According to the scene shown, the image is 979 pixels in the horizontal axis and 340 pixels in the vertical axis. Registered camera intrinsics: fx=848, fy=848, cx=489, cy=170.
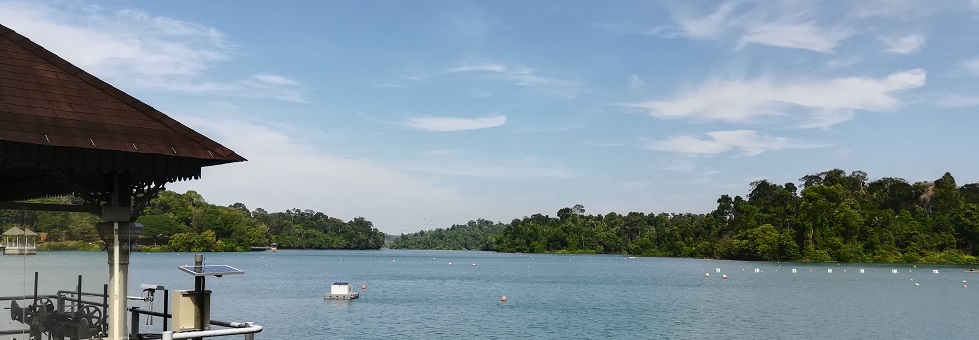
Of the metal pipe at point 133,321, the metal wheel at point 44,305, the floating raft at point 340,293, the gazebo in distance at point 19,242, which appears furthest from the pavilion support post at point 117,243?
the floating raft at point 340,293

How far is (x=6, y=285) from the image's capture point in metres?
15.2

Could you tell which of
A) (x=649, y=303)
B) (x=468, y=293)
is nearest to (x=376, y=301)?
(x=468, y=293)

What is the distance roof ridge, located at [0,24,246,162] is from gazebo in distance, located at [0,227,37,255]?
9.27 feet

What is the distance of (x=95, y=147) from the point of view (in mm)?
11539

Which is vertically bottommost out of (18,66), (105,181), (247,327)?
(247,327)

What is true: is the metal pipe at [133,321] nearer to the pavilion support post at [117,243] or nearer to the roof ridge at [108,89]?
the pavilion support post at [117,243]

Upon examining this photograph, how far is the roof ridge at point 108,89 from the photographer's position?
13.0 m

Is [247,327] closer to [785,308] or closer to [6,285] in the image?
[6,285]

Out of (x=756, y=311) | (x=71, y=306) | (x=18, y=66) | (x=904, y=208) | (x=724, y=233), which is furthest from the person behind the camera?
(x=724, y=233)

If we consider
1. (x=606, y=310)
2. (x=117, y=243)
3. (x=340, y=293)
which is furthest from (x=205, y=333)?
(x=340, y=293)

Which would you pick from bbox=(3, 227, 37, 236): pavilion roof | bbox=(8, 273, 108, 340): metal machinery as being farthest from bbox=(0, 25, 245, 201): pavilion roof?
bbox=(8, 273, 108, 340): metal machinery

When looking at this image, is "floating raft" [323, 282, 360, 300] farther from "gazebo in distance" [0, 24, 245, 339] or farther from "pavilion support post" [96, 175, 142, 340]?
"pavilion support post" [96, 175, 142, 340]

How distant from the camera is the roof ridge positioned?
13.0 m

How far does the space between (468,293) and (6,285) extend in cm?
6255
